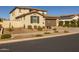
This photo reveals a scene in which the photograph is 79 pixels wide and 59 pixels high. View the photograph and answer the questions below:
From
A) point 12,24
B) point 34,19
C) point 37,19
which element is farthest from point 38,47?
point 37,19

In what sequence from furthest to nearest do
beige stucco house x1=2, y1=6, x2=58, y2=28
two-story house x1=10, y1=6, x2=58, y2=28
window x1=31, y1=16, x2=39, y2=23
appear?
window x1=31, y1=16, x2=39, y2=23 → two-story house x1=10, y1=6, x2=58, y2=28 → beige stucco house x1=2, y1=6, x2=58, y2=28

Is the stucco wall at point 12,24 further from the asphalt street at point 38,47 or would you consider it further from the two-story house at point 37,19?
the asphalt street at point 38,47

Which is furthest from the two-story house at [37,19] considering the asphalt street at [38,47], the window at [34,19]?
the asphalt street at [38,47]

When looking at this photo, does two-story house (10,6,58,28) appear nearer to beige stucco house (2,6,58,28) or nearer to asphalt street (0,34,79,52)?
beige stucco house (2,6,58,28)

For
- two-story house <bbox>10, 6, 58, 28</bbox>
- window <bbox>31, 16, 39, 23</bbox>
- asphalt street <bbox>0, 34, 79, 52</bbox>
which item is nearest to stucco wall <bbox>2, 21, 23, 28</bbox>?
two-story house <bbox>10, 6, 58, 28</bbox>

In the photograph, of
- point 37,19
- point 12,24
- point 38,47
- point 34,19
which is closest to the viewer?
point 38,47

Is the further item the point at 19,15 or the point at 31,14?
the point at 31,14

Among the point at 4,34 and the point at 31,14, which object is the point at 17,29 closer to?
the point at 4,34

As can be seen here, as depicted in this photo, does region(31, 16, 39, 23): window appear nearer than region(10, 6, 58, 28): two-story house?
No

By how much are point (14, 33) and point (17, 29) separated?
0.75 metres

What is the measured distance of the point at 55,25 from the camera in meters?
24.3

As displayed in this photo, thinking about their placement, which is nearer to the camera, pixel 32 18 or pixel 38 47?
pixel 38 47

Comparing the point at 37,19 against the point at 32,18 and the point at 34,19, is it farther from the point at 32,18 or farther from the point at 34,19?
the point at 34,19
